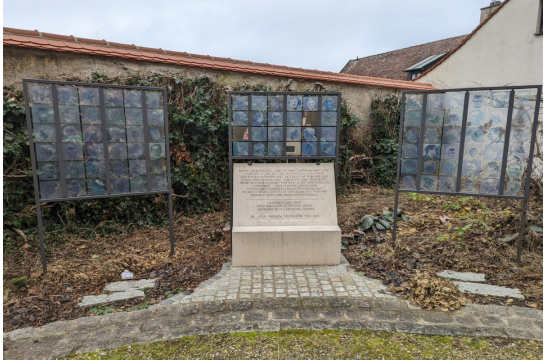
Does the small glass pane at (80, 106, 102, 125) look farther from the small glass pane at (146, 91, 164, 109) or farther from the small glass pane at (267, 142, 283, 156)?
the small glass pane at (267, 142, 283, 156)

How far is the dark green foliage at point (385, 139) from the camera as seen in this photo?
8.14 metres

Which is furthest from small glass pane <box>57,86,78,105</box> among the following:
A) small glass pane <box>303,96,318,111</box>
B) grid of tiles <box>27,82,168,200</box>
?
small glass pane <box>303,96,318,111</box>

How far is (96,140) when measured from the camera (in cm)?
366

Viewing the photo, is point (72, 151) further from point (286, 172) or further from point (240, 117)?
point (286, 172)

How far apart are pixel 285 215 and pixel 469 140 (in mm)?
2445

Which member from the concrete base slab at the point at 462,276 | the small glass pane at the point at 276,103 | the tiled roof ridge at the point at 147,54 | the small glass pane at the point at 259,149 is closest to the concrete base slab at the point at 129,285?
the small glass pane at the point at 259,149

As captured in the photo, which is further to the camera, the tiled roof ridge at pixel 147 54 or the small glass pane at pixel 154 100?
the tiled roof ridge at pixel 147 54

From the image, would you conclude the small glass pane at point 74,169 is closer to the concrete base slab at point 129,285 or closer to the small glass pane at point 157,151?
the small glass pane at point 157,151

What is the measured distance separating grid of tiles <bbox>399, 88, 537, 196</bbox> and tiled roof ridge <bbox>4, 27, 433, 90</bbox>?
3.56 meters

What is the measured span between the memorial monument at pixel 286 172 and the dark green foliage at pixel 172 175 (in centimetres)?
184

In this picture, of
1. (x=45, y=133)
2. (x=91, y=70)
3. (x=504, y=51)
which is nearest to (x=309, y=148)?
(x=45, y=133)

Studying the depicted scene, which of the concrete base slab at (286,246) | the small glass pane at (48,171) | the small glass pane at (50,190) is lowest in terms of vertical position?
the concrete base slab at (286,246)

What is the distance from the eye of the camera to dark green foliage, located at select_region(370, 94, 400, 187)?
26.7 ft

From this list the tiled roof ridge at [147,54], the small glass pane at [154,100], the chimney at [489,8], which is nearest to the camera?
the small glass pane at [154,100]
